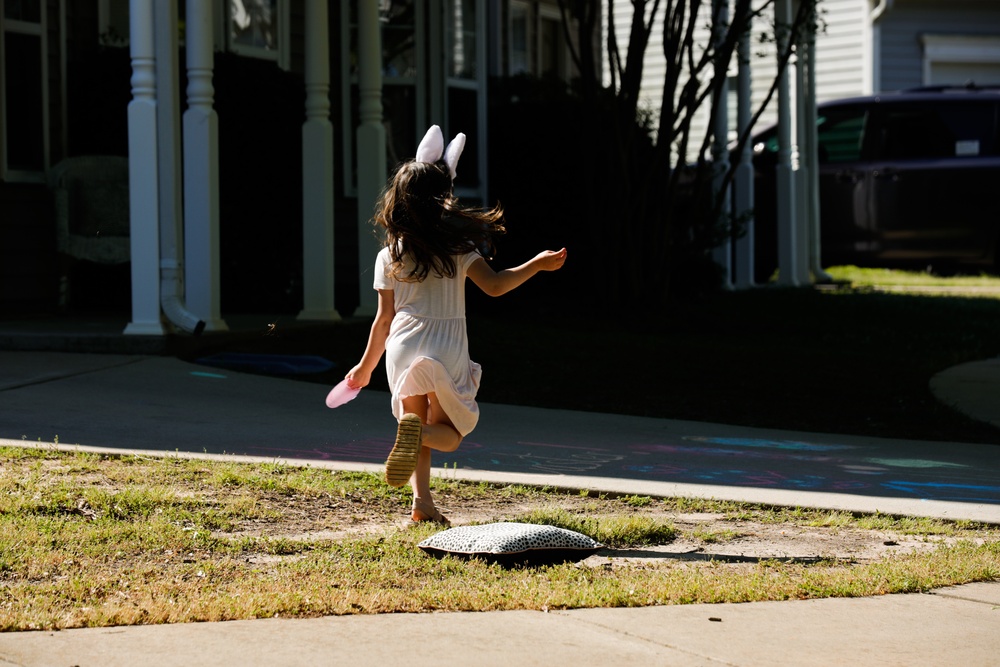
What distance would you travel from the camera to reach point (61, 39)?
11133 millimetres

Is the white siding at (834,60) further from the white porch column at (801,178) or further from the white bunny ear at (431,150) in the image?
the white bunny ear at (431,150)

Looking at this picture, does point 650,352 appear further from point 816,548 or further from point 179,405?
point 816,548

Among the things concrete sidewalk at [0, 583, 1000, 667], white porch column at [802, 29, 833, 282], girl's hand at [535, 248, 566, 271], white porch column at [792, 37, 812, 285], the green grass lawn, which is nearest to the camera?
concrete sidewalk at [0, 583, 1000, 667]

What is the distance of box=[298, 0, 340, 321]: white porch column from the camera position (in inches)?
398

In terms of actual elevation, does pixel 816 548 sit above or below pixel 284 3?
below

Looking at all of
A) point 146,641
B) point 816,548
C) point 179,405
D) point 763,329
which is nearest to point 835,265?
point 763,329

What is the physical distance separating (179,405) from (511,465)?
2.04 metres

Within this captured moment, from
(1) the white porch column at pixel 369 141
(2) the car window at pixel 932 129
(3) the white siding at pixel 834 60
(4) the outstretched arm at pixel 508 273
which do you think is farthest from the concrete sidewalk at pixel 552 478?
(3) the white siding at pixel 834 60

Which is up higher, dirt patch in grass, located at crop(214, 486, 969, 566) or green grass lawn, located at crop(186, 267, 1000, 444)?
green grass lawn, located at crop(186, 267, 1000, 444)

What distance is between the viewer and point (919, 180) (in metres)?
17.2

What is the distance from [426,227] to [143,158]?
13.3 ft

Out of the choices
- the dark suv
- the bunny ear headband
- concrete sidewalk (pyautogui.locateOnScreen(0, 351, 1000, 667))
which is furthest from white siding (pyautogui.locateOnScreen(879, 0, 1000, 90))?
the bunny ear headband

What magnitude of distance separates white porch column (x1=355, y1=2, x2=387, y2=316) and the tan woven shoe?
6.10 m

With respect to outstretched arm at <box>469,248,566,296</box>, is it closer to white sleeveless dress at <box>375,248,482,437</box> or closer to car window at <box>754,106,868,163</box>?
white sleeveless dress at <box>375,248,482,437</box>
